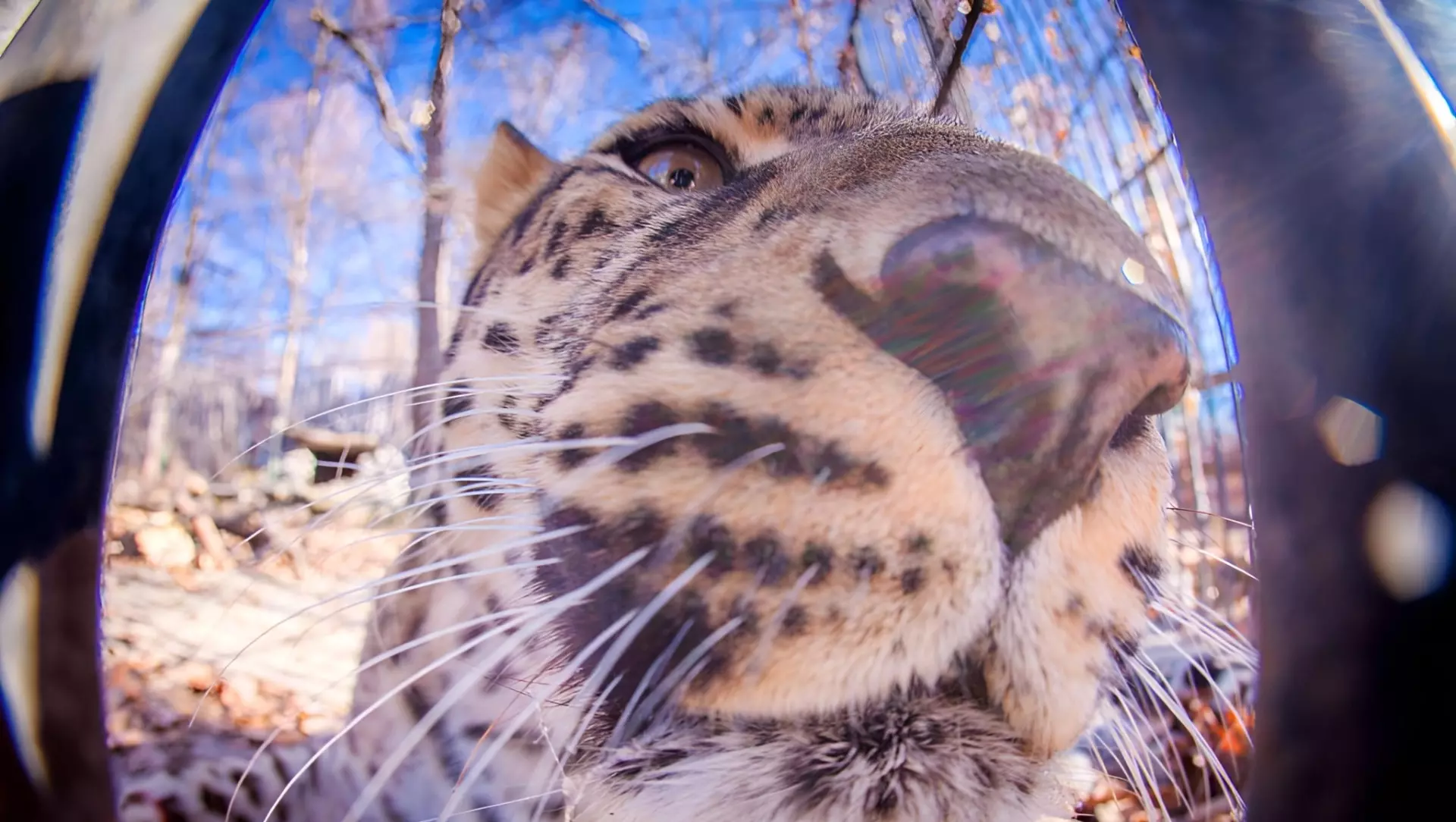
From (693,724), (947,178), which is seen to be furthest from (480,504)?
(947,178)

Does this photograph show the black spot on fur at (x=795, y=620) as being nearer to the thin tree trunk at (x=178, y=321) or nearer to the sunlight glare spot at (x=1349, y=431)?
the sunlight glare spot at (x=1349, y=431)

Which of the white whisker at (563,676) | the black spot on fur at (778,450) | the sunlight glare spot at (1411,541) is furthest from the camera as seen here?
the white whisker at (563,676)

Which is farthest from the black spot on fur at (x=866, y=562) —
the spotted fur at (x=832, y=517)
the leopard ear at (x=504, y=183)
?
the leopard ear at (x=504, y=183)

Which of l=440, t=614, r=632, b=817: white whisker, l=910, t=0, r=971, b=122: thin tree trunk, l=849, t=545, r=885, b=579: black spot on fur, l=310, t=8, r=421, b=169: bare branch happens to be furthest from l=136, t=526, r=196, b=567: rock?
l=910, t=0, r=971, b=122: thin tree trunk

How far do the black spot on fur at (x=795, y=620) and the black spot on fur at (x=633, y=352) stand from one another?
28 centimetres

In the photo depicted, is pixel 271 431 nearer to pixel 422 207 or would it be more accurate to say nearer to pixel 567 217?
pixel 422 207

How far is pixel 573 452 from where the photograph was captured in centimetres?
68

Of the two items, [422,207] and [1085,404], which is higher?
[422,207]

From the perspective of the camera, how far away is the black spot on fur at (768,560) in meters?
0.53

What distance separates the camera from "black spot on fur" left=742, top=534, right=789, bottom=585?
1.74 feet

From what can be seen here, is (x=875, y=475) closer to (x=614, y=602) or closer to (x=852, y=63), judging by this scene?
(x=614, y=602)

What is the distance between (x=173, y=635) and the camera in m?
0.78

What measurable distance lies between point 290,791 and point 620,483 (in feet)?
3.36

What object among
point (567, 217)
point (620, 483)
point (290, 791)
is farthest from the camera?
point (567, 217)
